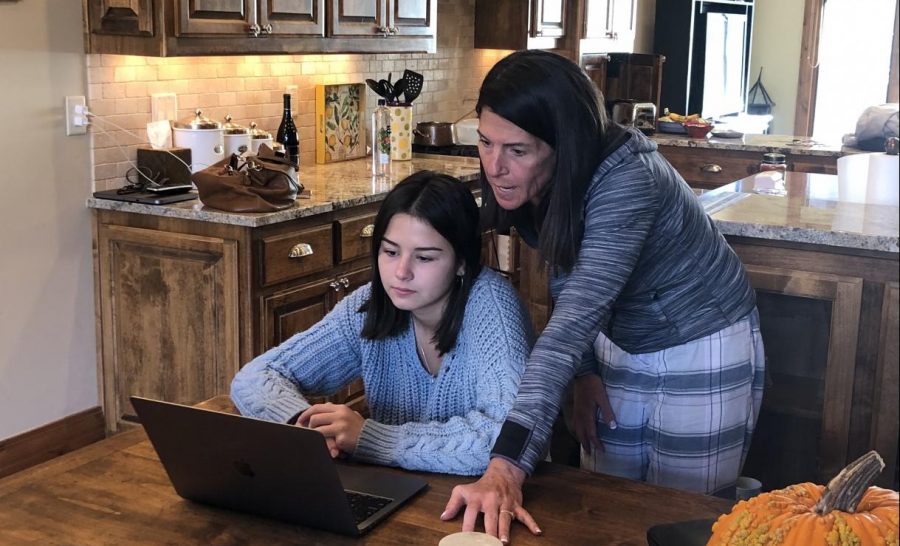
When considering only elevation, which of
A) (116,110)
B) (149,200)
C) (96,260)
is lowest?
(96,260)

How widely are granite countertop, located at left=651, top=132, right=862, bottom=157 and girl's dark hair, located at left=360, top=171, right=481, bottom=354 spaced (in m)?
3.39

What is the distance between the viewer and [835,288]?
2420 millimetres

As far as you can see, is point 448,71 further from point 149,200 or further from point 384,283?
point 384,283

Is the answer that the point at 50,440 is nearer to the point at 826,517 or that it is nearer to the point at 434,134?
the point at 434,134

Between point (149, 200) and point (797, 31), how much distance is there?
601 centimetres

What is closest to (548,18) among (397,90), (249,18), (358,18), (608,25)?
(608,25)

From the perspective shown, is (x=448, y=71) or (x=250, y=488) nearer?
(x=250, y=488)

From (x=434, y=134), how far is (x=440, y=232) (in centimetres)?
302

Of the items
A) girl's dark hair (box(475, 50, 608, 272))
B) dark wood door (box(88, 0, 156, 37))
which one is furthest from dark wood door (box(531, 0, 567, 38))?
girl's dark hair (box(475, 50, 608, 272))

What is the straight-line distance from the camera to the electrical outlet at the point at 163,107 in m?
3.56

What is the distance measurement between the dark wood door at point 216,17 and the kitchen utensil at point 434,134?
58.6 inches

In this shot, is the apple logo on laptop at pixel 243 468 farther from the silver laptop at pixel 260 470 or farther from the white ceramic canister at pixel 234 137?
the white ceramic canister at pixel 234 137

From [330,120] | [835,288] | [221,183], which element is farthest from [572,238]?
[330,120]

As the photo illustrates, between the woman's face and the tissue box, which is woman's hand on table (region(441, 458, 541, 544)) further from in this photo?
the tissue box
